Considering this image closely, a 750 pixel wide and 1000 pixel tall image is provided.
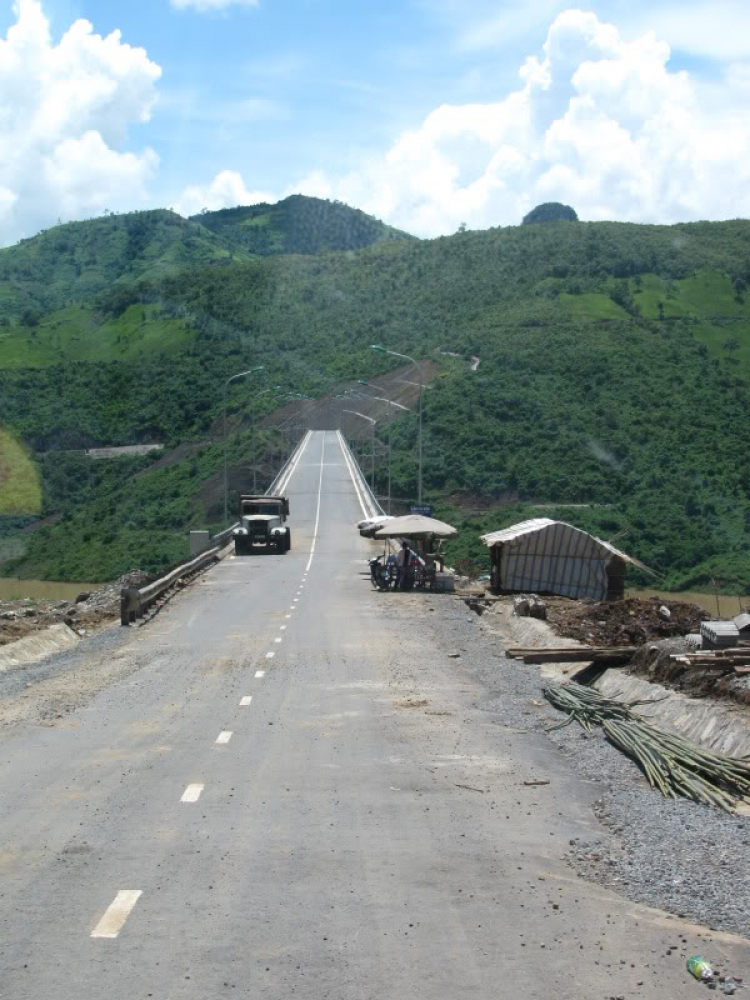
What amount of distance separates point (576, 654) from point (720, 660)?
14.9ft

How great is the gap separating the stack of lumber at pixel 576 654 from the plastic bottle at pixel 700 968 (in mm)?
13155

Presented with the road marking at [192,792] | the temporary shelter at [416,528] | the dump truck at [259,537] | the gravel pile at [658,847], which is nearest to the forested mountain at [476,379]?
the dump truck at [259,537]

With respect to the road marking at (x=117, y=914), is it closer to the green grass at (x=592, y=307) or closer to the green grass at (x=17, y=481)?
the green grass at (x=17, y=481)

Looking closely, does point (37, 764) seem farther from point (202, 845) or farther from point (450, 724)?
point (450, 724)

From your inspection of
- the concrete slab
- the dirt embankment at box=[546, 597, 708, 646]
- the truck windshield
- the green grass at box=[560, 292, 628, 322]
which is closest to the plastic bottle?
the dirt embankment at box=[546, 597, 708, 646]

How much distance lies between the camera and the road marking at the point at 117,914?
753 cm

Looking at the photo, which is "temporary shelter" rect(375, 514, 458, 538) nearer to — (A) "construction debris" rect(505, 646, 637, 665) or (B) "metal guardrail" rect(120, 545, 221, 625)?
(B) "metal guardrail" rect(120, 545, 221, 625)

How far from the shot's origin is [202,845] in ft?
31.6

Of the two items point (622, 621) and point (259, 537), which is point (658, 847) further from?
point (259, 537)

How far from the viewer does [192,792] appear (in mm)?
11531

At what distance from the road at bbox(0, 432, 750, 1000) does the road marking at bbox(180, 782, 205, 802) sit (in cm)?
4

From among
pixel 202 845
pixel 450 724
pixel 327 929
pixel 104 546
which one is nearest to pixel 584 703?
pixel 450 724

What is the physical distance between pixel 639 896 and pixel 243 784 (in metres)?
4.44

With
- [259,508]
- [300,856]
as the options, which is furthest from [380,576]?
[300,856]
